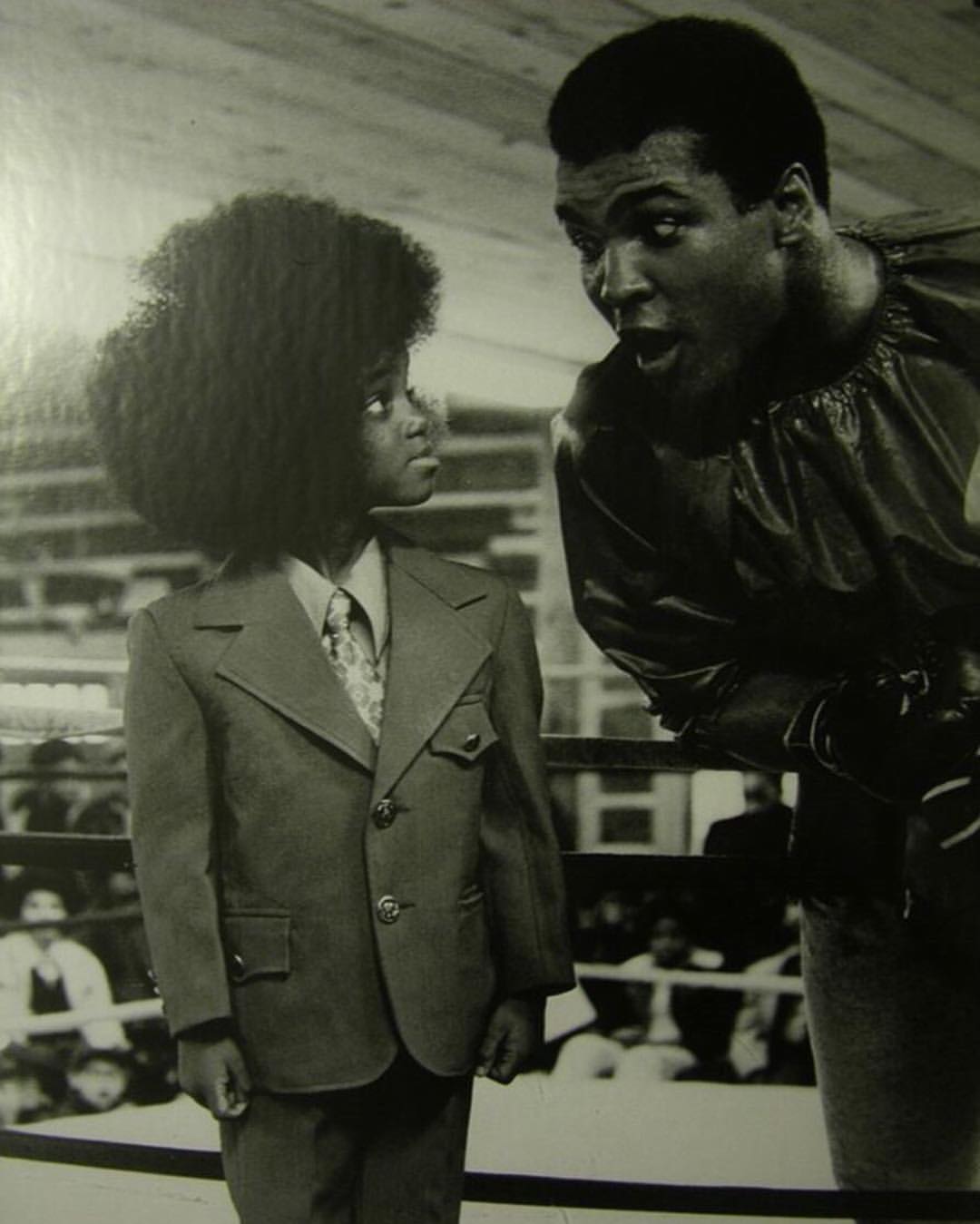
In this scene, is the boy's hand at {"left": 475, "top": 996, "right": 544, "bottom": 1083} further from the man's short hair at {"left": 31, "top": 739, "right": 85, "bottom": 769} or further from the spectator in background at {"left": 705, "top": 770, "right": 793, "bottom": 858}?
the man's short hair at {"left": 31, "top": 739, "right": 85, "bottom": 769}

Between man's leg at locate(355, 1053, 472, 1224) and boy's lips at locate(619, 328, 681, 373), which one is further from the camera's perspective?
boy's lips at locate(619, 328, 681, 373)

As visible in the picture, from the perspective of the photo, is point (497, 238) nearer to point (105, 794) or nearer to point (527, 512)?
point (527, 512)

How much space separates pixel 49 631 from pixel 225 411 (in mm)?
277

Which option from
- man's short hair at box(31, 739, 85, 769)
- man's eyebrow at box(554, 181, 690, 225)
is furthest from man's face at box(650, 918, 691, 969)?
man's eyebrow at box(554, 181, 690, 225)

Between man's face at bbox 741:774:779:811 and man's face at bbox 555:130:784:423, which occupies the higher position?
man's face at bbox 555:130:784:423

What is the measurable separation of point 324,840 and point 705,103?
79cm

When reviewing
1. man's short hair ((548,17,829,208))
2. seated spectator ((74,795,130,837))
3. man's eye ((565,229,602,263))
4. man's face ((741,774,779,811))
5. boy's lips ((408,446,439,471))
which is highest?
man's short hair ((548,17,829,208))

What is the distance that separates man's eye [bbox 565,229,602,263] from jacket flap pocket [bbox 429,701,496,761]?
46 centimetres

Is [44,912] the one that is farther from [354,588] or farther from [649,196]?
[649,196]

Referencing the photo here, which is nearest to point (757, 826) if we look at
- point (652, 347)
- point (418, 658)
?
point (418, 658)

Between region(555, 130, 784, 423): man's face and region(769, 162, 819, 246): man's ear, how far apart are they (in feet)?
0.04

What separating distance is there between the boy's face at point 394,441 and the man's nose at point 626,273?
0.22m

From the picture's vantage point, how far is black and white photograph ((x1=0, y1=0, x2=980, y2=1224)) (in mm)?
1252

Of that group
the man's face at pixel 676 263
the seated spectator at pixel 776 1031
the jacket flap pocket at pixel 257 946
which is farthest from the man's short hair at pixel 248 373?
the seated spectator at pixel 776 1031
